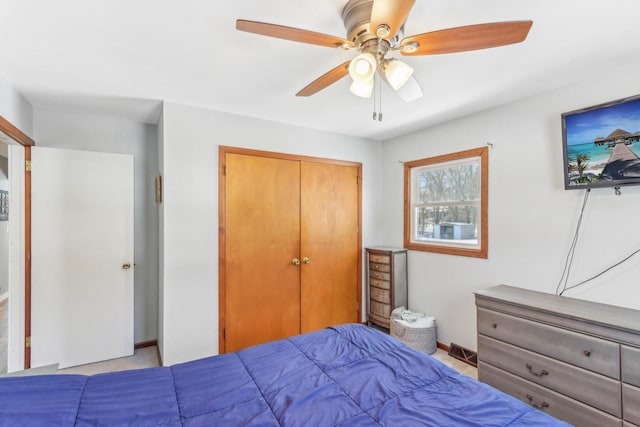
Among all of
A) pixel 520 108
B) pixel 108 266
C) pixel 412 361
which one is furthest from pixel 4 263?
pixel 520 108

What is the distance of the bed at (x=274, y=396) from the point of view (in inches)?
43.3

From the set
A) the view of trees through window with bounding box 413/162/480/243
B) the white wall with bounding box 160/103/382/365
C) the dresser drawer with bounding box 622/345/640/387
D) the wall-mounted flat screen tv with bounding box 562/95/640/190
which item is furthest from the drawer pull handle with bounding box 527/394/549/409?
the white wall with bounding box 160/103/382/365

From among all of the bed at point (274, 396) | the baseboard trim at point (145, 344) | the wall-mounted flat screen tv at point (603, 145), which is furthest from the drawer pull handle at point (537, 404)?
the baseboard trim at point (145, 344)

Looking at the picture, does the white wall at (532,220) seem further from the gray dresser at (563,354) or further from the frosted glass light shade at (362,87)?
the frosted glass light shade at (362,87)

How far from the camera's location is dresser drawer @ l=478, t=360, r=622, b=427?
5.57 feet

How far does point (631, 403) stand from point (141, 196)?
13.5 feet

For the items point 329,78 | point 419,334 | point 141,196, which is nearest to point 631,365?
point 419,334

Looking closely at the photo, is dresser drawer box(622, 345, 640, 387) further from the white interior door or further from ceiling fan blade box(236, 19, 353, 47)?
the white interior door

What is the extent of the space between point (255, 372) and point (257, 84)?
1933mm

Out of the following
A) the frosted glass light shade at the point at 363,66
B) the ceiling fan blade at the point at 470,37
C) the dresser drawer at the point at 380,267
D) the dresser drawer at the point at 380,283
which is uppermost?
the ceiling fan blade at the point at 470,37

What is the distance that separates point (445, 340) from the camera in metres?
3.14

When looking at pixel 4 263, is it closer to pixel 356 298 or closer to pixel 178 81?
pixel 178 81

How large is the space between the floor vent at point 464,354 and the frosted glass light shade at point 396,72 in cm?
263

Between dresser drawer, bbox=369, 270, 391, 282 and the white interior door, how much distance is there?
2.62 m
